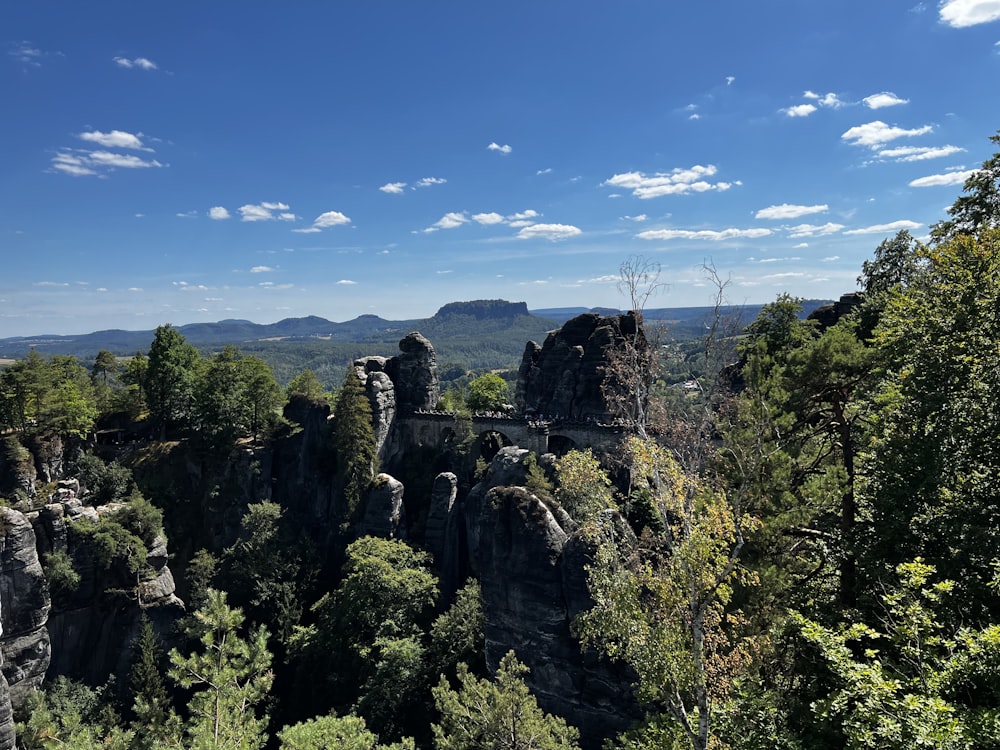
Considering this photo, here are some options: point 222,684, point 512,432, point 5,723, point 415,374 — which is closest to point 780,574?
point 222,684

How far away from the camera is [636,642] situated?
11.8 meters

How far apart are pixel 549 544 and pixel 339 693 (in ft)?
56.4

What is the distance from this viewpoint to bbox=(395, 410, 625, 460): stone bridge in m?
45.3

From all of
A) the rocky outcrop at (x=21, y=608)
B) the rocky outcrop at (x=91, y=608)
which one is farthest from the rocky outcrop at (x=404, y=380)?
the rocky outcrop at (x=21, y=608)

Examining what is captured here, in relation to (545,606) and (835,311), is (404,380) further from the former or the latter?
(835,311)

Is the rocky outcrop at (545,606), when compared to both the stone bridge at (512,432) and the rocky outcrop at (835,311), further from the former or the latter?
the rocky outcrop at (835,311)

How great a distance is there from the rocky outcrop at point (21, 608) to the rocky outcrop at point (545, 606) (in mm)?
30032

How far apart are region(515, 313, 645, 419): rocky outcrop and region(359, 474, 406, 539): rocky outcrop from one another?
685 inches

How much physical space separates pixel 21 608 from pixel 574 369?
1744 inches

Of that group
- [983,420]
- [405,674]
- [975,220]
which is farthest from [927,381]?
[405,674]

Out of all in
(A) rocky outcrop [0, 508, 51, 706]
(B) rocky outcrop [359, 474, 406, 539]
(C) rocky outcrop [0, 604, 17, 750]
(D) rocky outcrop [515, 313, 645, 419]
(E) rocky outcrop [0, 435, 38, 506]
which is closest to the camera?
(C) rocky outcrop [0, 604, 17, 750]

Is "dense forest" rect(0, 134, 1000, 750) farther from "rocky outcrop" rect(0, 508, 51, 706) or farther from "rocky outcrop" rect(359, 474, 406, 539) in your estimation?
"rocky outcrop" rect(359, 474, 406, 539)

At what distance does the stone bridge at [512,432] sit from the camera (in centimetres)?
4534

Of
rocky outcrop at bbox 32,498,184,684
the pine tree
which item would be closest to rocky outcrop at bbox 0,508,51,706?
rocky outcrop at bbox 32,498,184,684
